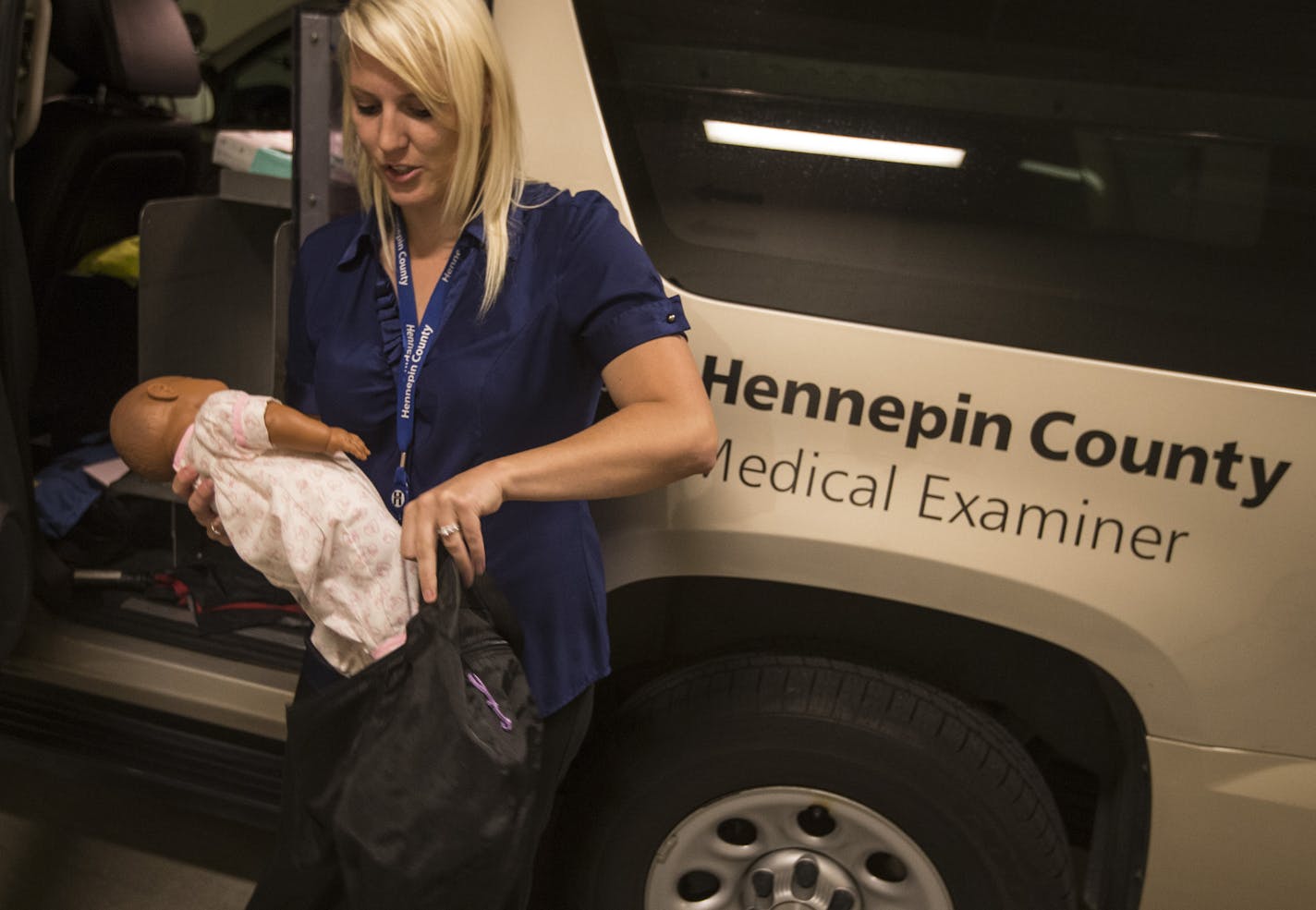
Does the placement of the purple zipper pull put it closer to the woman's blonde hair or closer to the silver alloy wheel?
the woman's blonde hair

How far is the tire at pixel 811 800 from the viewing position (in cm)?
181

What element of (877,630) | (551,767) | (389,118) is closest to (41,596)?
(551,767)

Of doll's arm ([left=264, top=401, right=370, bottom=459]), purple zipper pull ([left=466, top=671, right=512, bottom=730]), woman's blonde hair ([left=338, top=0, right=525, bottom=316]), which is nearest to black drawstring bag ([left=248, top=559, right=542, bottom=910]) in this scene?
purple zipper pull ([left=466, top=671, right=512, bottom=730])

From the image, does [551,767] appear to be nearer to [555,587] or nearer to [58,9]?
[555,587]

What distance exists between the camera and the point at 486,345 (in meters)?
1.48

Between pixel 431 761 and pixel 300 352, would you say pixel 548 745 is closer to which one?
pixel 431 761

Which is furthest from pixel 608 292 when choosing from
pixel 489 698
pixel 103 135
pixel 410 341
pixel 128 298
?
pixel 128 298

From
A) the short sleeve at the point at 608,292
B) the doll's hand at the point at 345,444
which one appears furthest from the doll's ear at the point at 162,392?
the short sleeve at the point at 608,292

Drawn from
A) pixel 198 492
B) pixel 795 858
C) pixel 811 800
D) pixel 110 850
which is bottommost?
pixel 110 850

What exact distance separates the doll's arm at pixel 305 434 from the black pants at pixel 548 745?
35cm

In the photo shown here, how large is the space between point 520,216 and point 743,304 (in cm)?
38

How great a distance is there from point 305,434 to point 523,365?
0.28m

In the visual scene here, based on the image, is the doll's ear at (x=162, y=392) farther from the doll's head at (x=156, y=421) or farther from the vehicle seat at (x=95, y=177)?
the vehicle seat at (x=95, y=177)

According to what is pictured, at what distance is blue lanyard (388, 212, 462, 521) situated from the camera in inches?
59.0
